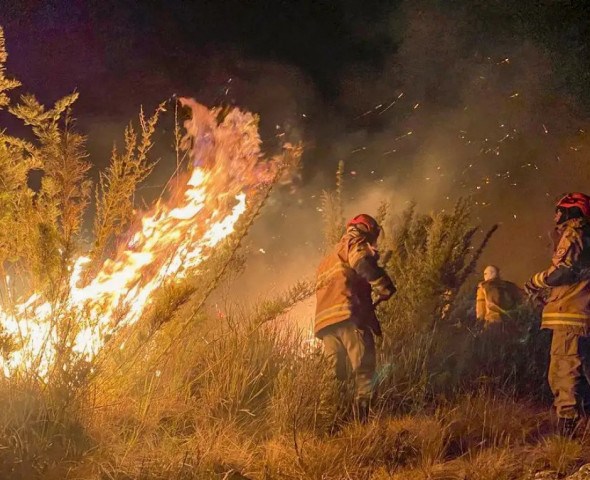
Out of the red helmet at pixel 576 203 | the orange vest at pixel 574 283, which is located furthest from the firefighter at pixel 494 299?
the red helmet at pixel 576 203

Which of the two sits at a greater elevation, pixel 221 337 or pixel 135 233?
pixel 135 233

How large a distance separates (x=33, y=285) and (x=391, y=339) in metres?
3.50

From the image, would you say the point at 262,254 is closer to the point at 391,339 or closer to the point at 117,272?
the point at 391,339

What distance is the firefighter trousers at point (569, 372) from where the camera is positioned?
5047 millimetres

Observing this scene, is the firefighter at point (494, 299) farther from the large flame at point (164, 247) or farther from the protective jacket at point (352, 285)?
the large flame at point (164, 247)

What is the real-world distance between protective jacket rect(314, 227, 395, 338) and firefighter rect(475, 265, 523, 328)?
329 centimetres

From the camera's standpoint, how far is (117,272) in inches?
179

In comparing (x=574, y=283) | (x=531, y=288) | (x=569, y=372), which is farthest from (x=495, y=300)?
(x=569, y=372)

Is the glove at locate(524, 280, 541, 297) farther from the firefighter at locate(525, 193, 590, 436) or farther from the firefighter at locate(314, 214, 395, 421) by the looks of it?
the firefighter at locate(314, 214, 395, 421)

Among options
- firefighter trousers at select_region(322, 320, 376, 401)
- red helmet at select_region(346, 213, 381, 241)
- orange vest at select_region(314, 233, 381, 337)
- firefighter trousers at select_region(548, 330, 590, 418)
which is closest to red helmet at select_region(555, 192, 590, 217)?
firefighter trousers at select_region(548, 330, 590, 418)

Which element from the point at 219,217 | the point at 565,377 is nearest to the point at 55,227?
the point at 219,217

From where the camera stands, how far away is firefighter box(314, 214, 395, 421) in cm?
518

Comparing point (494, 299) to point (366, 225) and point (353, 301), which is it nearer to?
point (366, 225)

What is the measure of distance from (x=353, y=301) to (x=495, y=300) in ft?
12.5
